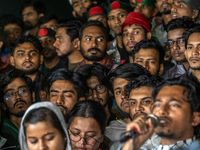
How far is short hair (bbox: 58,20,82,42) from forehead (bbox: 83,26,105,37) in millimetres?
448

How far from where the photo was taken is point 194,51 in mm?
3137

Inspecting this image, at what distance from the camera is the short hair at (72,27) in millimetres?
4668

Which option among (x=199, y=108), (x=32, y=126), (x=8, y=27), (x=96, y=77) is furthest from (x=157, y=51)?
(x=8, y=27)

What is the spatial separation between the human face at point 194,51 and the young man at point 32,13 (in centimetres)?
328

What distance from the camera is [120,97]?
10.3 feet

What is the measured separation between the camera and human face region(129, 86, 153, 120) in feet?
8.61

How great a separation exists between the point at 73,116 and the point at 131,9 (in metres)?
2.79

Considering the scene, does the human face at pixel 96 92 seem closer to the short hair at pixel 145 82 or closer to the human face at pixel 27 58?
the short hair at pixel 145 82

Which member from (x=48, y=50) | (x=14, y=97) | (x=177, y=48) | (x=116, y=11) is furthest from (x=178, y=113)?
(x=48, y=50)

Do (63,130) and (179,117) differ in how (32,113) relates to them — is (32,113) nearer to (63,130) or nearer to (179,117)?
(63,130)

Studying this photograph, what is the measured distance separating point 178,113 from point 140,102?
742mm

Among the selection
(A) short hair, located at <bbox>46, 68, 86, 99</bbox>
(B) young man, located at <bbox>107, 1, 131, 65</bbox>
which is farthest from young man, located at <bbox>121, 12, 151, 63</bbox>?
(A) short hair, located at <bbox>46, 68, 86, 99</bbox>

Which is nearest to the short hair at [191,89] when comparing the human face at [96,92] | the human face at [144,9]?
the human face at [96,92]

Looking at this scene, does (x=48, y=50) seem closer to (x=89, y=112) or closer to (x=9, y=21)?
(x=9, y=21)
